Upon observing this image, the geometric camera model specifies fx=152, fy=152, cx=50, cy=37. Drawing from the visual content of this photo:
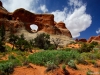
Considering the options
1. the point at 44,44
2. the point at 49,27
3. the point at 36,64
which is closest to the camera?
the point at 36,64

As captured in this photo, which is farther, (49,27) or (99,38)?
(99,38)

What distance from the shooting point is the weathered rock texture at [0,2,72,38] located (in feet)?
167

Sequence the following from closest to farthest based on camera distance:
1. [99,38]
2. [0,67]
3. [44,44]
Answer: [0,67] → [44,44] → [99,38]

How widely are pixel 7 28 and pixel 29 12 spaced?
1365cm

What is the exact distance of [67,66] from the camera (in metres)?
12.5

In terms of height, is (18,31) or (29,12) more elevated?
(29,12)

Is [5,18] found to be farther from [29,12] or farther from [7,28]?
[29,12]

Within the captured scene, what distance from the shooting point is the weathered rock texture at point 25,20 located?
50812 mm

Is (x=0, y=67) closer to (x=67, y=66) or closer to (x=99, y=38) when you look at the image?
(x=67, y=66)

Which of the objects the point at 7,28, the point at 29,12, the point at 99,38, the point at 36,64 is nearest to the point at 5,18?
the point at 7,28

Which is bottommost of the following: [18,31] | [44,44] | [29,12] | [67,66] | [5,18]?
[67,66]

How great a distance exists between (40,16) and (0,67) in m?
53.3

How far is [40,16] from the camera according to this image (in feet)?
207

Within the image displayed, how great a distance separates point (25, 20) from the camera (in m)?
57.3
